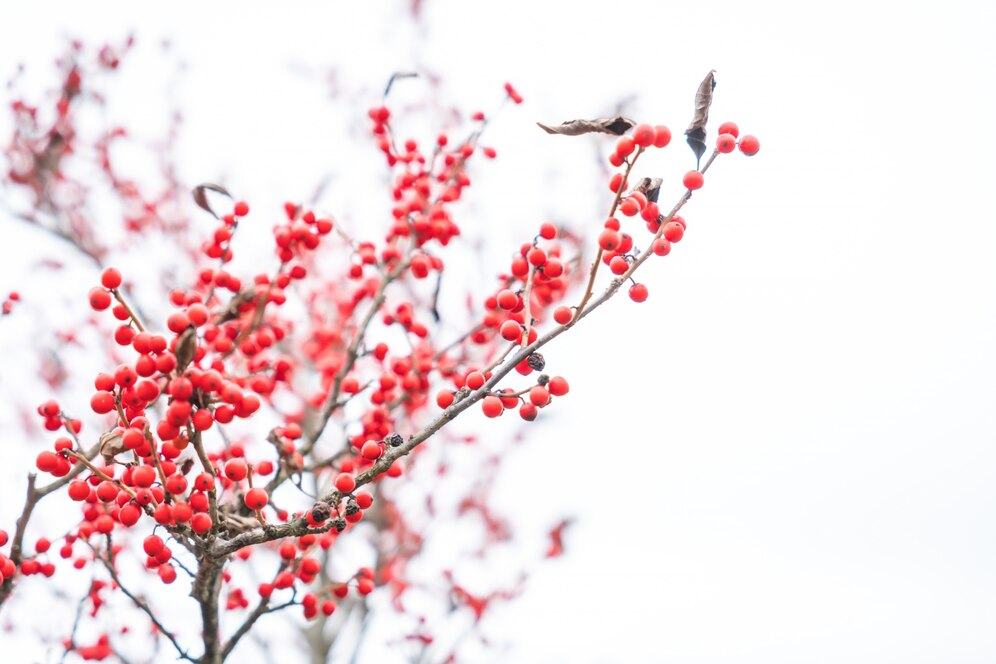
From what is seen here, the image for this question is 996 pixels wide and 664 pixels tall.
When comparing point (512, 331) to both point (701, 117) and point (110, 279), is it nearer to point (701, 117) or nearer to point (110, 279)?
point (701, 117)

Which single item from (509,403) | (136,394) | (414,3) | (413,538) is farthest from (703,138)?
(414,3)

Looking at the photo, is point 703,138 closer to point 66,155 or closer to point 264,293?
point 264,293

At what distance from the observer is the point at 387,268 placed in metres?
2.99

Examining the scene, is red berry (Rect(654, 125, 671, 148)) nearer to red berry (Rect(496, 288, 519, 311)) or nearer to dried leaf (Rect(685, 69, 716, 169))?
dried leaf (Rect(685, 69, 716, 169))

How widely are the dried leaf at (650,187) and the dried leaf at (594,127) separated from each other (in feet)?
0.44

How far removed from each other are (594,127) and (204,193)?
129 centimetres

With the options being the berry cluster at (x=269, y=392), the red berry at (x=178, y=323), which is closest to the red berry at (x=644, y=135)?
the berry cluster at (x=269, y=392)

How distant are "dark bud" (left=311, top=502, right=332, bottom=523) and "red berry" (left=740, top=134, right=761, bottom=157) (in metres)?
1.32

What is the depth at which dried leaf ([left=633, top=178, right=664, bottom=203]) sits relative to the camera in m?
1.65

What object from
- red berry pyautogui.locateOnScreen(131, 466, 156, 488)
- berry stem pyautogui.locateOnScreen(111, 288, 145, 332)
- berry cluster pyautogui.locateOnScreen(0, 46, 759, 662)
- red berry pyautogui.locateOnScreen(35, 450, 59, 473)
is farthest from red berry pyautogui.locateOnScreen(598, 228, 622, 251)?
red berry pyautogui.locateOnScreen(35, 450, 59, 473)

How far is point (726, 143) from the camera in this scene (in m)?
1.67

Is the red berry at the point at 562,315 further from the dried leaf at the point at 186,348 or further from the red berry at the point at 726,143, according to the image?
the dried leaf at the point at 186,348

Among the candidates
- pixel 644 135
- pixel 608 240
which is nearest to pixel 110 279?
pixel 608 240

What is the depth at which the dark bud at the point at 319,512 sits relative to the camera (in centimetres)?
148
